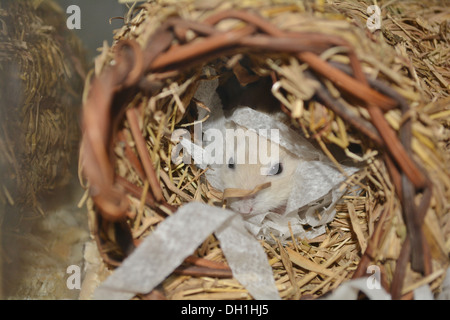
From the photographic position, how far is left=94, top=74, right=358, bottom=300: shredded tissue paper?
2.87 feet

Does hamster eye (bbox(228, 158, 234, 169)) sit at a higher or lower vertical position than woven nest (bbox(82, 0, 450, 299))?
lower

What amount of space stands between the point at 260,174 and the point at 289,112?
47 centimetres

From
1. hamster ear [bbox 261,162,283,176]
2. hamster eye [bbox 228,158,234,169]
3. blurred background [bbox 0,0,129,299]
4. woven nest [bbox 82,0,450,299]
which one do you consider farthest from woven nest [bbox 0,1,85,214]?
hamster ear [bbox 261,162,283,176]

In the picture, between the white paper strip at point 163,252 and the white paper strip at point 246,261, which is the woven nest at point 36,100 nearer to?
the white paper strip at point 163,252

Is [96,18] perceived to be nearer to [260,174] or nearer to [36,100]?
[36,100]

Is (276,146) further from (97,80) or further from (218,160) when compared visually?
(97,80)

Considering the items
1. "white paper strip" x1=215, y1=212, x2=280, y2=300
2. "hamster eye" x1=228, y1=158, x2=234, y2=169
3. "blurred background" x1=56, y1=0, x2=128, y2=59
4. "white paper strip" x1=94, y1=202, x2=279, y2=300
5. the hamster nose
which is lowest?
the hamster nose

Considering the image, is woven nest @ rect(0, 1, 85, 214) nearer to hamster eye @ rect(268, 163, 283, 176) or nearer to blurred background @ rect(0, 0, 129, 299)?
blurred background @ rect(0, 0, 129, 299)

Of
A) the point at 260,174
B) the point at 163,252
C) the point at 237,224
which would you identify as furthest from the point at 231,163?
the point at 163,252

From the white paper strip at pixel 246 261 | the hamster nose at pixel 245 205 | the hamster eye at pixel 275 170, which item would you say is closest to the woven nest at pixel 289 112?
the white paper strip at pixel 246 261

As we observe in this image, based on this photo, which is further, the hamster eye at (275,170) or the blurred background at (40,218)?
the hamster eye at (275,170)

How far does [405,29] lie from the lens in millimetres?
1437

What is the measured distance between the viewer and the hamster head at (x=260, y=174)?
1.39 metres

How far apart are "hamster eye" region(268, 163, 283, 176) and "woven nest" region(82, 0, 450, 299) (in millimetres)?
429
